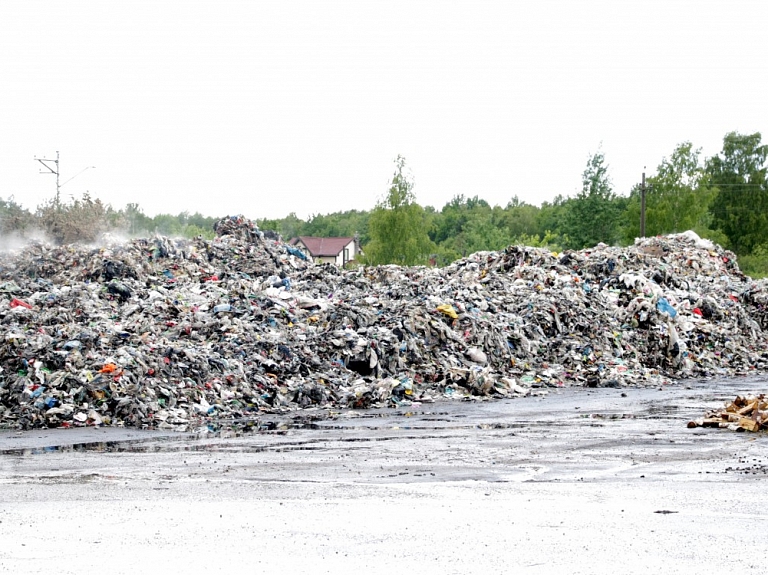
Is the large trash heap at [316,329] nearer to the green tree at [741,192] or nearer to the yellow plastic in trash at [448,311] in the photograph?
the yellow plastic in trash at [448,311]

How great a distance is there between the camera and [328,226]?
476ft

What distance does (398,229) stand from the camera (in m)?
68.4

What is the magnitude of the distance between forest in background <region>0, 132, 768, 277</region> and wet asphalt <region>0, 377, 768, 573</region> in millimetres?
28861

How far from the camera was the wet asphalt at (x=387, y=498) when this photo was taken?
6066mm

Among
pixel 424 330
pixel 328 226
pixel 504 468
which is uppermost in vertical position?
pixel 328 226

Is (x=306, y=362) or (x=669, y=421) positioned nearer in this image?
(x=669, y=421)

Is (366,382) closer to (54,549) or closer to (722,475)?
(722,475)

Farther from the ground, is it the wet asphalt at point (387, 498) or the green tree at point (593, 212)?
the green tree at point (593, 212)

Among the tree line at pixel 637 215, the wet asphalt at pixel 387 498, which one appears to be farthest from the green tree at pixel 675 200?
the wet asphalt at pixel 387 498

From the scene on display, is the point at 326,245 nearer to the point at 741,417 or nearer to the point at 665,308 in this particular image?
the point at 665,308

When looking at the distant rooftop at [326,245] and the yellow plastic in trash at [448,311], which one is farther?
the distant rooftop at [326,245]

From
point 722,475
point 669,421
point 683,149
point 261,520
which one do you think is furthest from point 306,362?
point 683,149

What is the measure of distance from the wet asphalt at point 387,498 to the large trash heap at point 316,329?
6.81 ft

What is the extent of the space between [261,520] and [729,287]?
89.8 ft
